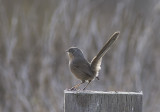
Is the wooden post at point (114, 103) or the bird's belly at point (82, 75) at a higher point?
the bird's belly at point (82, 75)

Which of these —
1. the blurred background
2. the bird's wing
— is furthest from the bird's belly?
the blurred background

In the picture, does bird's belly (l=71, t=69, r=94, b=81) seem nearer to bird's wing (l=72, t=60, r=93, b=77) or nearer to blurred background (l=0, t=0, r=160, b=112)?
bird's wing (l=72, t=60, r=93, b=77)

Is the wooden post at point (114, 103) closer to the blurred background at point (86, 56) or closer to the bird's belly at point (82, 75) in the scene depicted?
the bird's belly at point (82, 75)

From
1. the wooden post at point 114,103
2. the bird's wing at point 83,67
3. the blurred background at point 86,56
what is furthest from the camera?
the blurred background at point 86,56

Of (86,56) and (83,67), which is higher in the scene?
(86,56)

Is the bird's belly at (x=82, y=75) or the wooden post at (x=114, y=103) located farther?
the bird's belly at (x=82, y=75)

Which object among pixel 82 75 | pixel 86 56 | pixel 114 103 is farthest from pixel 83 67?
pixel 86 56

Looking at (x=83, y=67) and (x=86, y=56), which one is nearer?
(x=83, y=67)

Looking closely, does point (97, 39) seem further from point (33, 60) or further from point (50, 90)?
point (33, 60)

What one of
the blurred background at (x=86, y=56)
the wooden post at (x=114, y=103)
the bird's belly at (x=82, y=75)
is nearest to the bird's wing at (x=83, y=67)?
the bird's belly at (x=82, y=75)

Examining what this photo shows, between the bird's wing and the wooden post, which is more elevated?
the bird's wing

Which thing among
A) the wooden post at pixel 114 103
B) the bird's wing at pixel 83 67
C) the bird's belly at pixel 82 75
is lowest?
the wooden post at pixel 114 103

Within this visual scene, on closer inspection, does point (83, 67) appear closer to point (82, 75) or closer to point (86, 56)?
point (82, 75)

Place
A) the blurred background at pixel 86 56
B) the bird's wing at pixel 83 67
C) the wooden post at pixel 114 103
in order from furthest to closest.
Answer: the blurred background at pixel 86 56 < the bird's wing at pixel 83 67 < the wooden post at pixel 114 103
